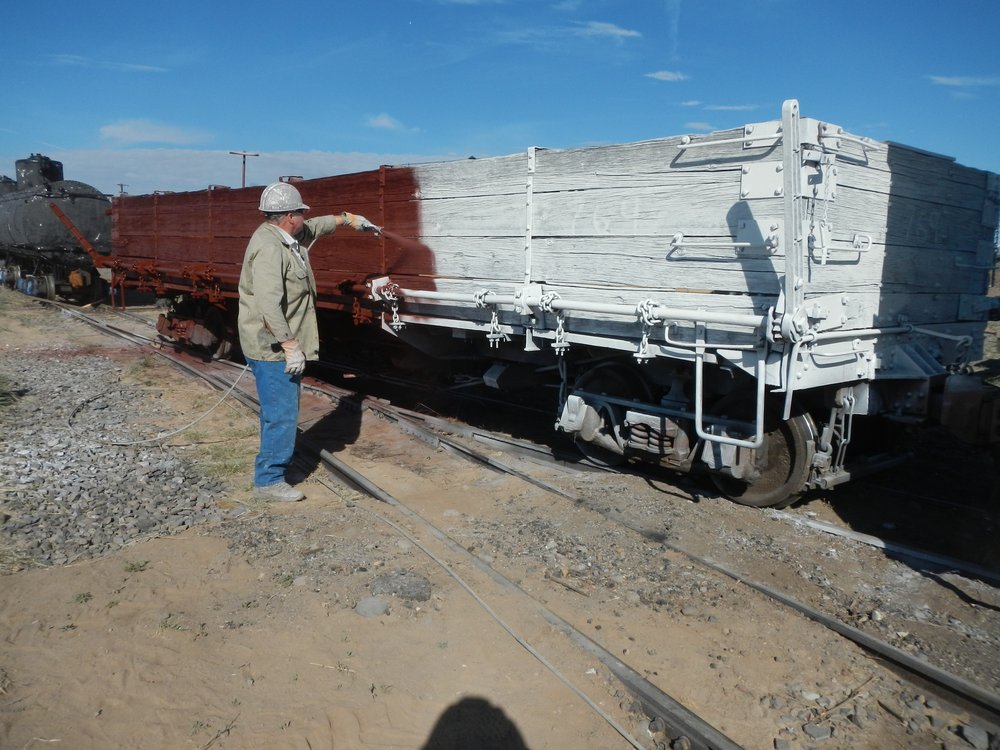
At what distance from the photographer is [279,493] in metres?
5.59

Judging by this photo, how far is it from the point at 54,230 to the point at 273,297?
1901 centimetres

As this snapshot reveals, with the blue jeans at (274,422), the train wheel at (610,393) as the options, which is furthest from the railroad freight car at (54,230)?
the train wheel at (610,393)

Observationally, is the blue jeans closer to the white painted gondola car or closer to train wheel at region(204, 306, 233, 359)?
the white painted gondola car

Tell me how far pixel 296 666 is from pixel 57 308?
65.9ft

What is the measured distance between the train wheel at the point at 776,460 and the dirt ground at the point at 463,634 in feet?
0.52

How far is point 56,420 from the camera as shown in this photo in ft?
25.1

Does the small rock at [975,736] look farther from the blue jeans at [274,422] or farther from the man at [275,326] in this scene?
the blue jeans at [274,422]

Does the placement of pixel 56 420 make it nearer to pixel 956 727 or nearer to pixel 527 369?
pixel 527 369

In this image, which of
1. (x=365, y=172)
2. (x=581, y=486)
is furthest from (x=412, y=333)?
(x=581, y=486)

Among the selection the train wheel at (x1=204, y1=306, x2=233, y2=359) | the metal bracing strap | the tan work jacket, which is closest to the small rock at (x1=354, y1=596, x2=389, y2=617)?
the tan work jacket

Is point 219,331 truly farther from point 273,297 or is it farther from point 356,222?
point 273,297

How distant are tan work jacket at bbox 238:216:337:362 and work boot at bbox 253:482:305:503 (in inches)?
39.2

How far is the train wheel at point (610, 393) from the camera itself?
19.6 feet

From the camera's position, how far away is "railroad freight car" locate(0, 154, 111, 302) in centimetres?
2056
